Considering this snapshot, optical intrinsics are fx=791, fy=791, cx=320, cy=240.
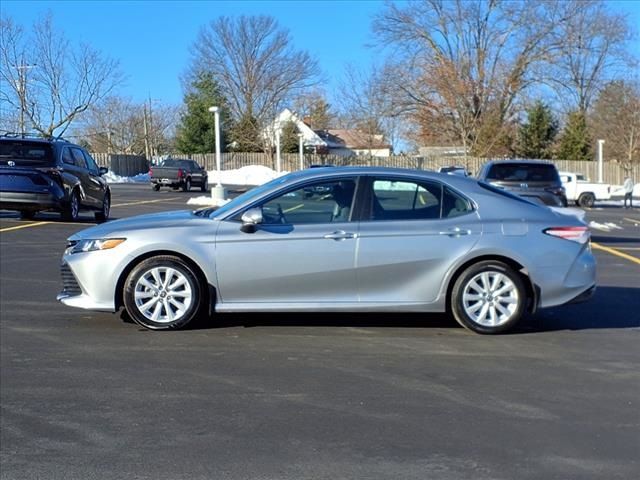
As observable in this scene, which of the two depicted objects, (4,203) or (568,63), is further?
(568,63)

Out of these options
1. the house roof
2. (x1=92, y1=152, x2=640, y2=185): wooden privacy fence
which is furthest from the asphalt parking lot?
the house roof

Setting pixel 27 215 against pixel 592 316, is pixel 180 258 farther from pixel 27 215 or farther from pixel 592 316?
pixel 27 215

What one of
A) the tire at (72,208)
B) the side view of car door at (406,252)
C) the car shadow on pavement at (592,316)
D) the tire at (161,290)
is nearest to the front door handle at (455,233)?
the side view of car door at (406,252)

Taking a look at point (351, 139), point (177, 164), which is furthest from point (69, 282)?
point (351, 139)

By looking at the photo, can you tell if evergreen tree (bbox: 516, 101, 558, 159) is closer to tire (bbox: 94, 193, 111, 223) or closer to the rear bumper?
tire (bbox: 94, 193, 111, 223)

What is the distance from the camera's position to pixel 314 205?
24.0ft

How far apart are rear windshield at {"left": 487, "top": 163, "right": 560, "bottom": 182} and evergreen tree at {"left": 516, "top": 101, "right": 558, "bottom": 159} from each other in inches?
1628

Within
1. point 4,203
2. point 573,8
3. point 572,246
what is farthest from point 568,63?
point 572,246

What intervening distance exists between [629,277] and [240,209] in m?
6.02

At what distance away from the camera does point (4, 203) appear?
16234 millimetres

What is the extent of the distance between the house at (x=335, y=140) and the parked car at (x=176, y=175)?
12206 millimetres

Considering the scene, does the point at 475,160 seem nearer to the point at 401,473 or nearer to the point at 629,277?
the point at 629,277

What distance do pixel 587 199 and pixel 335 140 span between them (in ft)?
146

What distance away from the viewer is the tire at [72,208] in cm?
1698
